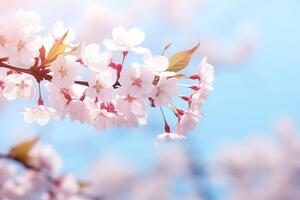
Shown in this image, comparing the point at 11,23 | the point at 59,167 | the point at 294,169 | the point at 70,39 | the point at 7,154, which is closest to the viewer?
the point at 11,23

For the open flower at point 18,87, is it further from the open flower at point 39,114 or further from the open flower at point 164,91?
the open flower at point 164,91

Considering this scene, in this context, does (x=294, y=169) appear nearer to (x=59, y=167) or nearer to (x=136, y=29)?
(x=59, y=167)

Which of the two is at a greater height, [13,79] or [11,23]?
[11,23]

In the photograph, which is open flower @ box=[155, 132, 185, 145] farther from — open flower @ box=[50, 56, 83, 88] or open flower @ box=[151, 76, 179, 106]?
open flower @ box=[50, 56, 83, 88]

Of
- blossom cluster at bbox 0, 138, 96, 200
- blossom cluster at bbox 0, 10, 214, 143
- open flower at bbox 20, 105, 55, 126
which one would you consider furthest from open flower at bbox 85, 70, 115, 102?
blossom cluster at bbox 0, 138, 96, 200

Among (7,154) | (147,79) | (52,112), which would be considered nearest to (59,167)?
(7,154)

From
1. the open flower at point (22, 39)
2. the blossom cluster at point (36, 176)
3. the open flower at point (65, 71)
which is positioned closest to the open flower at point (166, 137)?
the open flower at point (65, 71)
